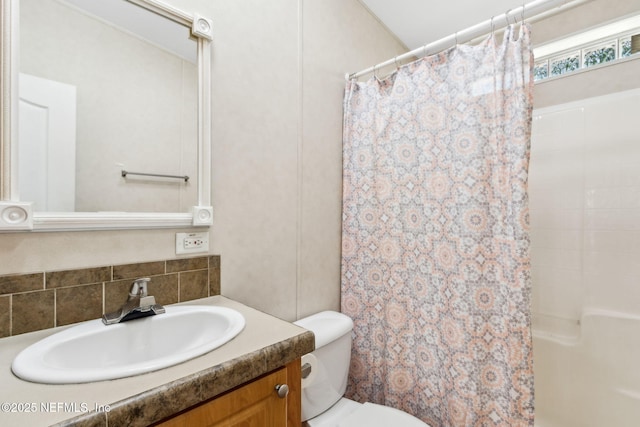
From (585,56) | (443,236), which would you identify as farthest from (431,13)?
(443,236)

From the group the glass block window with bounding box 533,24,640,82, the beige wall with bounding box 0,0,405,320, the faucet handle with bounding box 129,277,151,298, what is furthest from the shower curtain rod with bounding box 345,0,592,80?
the faucet handle with bounding box 129,277,151,298

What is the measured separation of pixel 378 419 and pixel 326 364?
0.29 meters

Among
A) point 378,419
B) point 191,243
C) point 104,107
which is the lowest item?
point 378,419

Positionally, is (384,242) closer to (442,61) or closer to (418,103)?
(418,103)

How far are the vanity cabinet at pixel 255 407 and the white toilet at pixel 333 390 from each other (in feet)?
1.21

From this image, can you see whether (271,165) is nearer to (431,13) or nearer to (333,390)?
(333,390)

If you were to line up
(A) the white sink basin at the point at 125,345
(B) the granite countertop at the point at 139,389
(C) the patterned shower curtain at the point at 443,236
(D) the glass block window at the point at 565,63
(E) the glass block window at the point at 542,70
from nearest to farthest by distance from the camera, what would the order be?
(B) the granite countertop at the point at 139,389 < (A) the white sink basin at the point at 125,345 < (C) the patterned shower curtain at the point at 443,236 < (D) the glass block window at the point at 565,63 < (E) the glass block window at the point at 542,70

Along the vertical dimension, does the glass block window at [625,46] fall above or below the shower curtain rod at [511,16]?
above

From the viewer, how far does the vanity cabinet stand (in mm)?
622

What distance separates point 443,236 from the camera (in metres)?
1.38

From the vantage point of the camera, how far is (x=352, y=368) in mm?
1701

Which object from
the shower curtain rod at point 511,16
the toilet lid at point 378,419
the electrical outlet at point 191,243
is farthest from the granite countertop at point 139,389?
the shower curtain rod at point 511,16

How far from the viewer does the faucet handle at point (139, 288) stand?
36.6 inches

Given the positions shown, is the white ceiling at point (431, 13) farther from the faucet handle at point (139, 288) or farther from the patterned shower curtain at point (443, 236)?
the faucet handle at point (139, 288)
